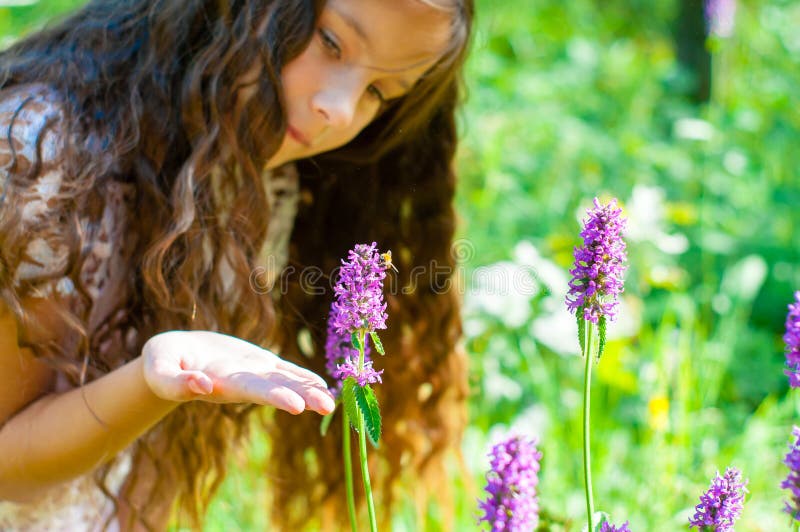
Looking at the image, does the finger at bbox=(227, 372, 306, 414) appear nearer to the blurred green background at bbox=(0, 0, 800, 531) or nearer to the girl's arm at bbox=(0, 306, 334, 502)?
the girl's arm at bbox=(0, 306, 334, 502)

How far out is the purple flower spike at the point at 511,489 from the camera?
0.81 meters

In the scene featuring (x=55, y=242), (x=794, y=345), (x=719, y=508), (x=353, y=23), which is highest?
(x=353, y=23)

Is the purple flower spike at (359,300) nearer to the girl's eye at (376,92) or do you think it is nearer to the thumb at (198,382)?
the thumb at (198,382)

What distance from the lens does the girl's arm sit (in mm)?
772

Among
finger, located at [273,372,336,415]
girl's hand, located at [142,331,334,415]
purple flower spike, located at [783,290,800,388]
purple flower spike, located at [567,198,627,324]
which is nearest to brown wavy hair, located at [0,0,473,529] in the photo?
girl's hand, located at [142,331,334,415]

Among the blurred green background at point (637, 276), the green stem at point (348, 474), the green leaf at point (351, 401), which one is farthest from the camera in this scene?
the blurred green background at point (637, 276)

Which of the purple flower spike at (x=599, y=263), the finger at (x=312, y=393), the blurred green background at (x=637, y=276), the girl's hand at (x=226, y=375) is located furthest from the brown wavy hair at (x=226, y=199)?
the purple flower spike at (x=599, y=263)

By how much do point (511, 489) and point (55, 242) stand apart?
702 mm

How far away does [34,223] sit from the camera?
1.18m

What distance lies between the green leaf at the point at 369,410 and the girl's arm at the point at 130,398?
1.3 inches

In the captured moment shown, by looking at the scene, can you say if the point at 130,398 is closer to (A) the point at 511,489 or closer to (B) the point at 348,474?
(B) the point at 348,474

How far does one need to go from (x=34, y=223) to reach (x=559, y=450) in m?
1.12

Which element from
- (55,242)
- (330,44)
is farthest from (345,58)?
(55,242)

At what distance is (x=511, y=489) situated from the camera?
0.81 metres
